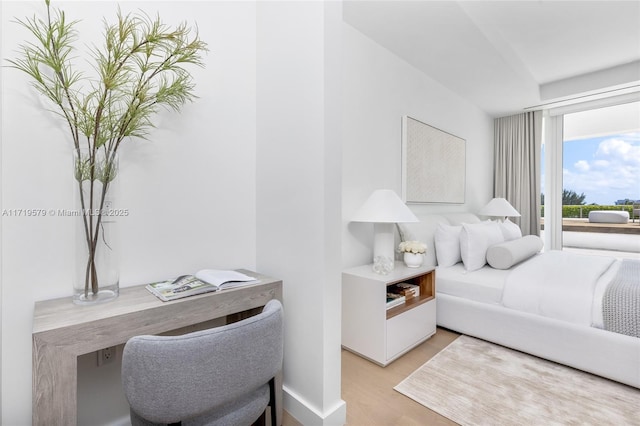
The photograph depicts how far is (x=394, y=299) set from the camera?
6.89 feet

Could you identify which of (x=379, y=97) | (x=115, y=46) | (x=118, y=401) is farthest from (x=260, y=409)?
(x=379, y=97)

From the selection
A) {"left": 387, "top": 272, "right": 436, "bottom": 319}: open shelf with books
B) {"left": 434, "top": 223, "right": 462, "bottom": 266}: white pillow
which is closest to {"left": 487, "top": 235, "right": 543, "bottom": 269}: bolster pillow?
{"left": 434, "top": 223, "right": 462, "bottom": 266}: white pillow

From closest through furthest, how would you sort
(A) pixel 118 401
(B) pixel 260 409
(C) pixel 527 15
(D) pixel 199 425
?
(D) pixel 199 425
(B) pixel 260 409
(A) pixel 118 401
(C) pixel 527 15

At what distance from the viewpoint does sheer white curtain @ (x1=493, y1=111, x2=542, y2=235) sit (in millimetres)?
4297

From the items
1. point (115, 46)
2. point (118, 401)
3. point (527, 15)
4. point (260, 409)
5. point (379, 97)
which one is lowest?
point (118, 401)

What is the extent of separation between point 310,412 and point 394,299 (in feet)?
3.20

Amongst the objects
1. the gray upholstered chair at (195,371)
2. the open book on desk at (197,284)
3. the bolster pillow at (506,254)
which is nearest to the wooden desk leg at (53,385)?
the gray upholstered chair at (195,371)

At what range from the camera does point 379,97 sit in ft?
8.63

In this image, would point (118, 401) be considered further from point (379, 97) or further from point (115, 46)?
point (379, 97)

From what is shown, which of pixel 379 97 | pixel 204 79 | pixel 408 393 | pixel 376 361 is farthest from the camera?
pixel 379 97

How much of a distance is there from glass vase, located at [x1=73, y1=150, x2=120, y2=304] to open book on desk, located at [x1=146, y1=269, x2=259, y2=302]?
17cm

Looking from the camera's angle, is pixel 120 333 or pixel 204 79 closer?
pixel 120 333

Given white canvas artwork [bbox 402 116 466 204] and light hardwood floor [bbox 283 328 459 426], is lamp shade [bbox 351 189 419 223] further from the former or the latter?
light hardwood floor [bbox 283 328 459 426]

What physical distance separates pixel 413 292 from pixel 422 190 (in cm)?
122
